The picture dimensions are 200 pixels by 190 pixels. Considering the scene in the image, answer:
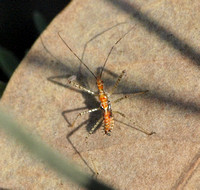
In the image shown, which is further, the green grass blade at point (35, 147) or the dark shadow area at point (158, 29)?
the dark shadow area at point (158, 29)

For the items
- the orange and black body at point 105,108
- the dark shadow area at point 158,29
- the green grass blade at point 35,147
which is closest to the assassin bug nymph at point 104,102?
the orange and black body at point 105,108

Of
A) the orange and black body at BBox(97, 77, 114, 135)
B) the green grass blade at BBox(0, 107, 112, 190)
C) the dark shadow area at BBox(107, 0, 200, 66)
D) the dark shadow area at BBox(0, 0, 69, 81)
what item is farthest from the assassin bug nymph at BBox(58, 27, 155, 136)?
the green grass blade at BBox(0, 107, 112, 190)

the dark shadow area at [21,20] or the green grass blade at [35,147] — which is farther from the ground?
the green grass blade at [35,147]

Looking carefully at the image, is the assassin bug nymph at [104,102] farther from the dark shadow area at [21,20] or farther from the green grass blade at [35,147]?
the green grass blade at [35,147]

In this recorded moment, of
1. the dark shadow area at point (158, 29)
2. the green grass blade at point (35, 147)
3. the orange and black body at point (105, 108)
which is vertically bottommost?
the orange and black body at point (105, 108)

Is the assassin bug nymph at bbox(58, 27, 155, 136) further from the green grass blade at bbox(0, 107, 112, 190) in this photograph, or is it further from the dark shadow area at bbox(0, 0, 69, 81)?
the green grass blade at bbox(0, 107, 112, 190)

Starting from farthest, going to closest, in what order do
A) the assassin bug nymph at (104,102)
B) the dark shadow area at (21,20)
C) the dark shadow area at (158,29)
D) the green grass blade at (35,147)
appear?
the dark shadow area at (21,20) < the assassin bug nymph at (104,102) < the dark shadow area at (158,29) < the green grass blade at (35,147)

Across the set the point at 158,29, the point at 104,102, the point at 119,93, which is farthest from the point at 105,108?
the point at 158,29
